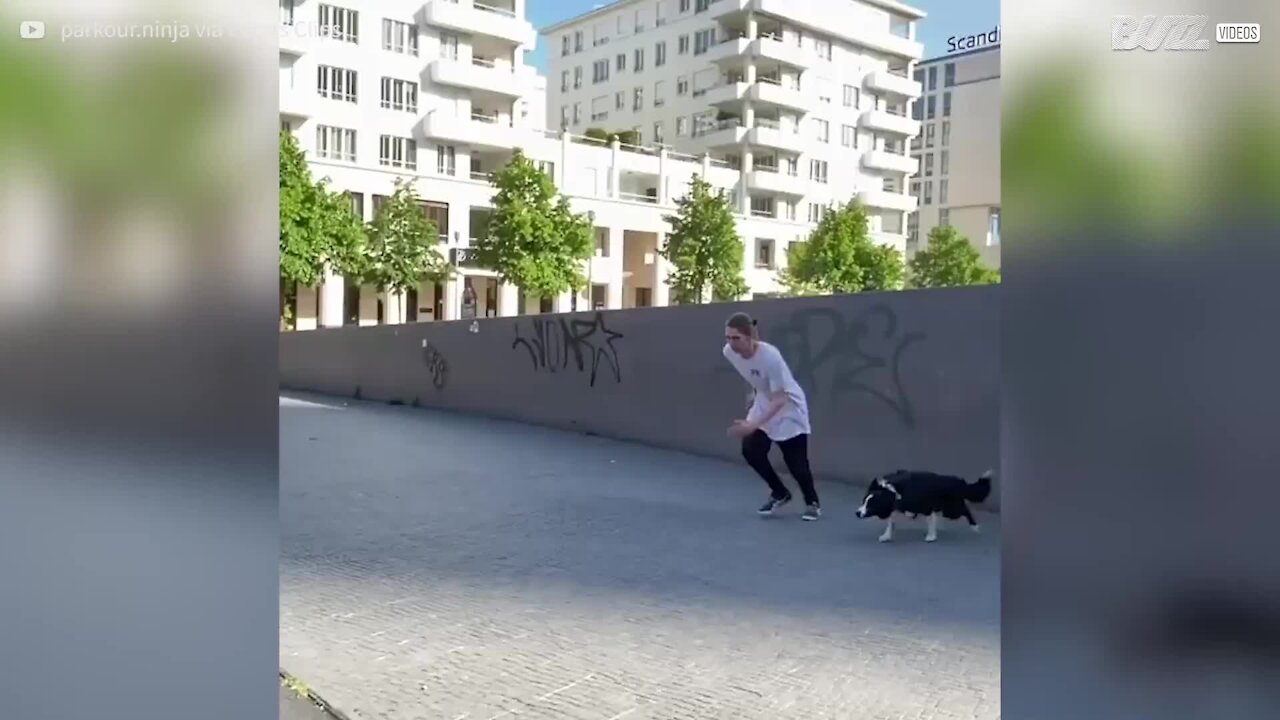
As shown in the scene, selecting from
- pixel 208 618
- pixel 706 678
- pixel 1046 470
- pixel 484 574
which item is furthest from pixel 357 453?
pixel 1046 470

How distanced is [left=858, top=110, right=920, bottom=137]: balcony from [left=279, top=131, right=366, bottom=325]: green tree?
3825 cm

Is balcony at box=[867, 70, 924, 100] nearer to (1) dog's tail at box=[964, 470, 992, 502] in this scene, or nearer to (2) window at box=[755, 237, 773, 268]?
(2) window at box=[755, 237, 773, 268]

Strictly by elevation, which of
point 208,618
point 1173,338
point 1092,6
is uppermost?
point 1092,6

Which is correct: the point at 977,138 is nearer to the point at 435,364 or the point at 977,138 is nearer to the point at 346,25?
the point at 435,364

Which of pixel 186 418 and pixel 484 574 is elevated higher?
pixel 186 418

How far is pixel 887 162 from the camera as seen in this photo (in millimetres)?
69562

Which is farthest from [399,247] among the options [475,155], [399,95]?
[475,155]

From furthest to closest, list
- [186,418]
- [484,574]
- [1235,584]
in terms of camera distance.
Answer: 1. [484,574]
2. [186,418]
3. [1235,584]

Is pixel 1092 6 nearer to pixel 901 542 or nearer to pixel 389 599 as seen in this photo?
pixel 389 599

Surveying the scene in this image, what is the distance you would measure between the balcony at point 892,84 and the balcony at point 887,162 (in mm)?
4116

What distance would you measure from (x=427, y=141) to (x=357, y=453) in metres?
40.9

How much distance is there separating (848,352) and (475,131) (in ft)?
147

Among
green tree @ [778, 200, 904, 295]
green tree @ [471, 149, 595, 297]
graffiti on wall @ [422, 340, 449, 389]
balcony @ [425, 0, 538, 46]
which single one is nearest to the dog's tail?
graffiti on wall @ [422, 340, 449, 389]

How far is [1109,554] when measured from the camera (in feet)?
8.56
